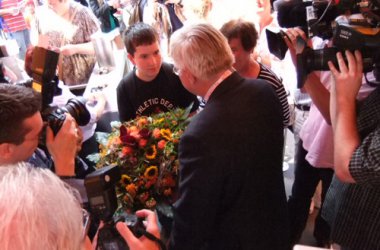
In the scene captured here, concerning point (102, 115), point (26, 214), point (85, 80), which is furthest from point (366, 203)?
point (85, 80)

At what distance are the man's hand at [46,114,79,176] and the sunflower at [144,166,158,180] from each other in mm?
306

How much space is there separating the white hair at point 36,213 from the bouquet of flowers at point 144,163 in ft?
1.60

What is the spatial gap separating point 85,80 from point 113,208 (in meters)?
2.10

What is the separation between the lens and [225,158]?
1.14 meters

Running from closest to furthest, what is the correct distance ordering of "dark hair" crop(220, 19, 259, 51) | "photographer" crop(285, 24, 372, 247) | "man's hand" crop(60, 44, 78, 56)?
"photographer" crop(285, 24, 372, 247)
"dark hair" crop(220, 19, 259, 51)
"man's hand" crop(60, 44, 78, 56)

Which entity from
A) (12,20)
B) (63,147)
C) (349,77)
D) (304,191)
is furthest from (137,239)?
(12,20)

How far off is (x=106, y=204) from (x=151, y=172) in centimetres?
42

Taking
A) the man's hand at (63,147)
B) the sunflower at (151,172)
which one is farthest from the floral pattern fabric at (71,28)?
the sunflower at (151,172)

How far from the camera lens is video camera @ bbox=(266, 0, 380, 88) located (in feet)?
3.43

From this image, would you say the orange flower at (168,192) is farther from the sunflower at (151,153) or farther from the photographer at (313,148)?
the photographer at (313,148)

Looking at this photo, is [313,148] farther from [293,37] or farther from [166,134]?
[166,134]

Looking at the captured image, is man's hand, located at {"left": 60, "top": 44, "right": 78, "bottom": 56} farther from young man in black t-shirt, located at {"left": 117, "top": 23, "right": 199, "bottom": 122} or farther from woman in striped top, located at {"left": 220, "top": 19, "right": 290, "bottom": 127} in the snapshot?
woman in striped top, located at {"left": 220, "top": 19, "right": 290, "bottom": 127}

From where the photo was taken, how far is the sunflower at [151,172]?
1311 millimetres

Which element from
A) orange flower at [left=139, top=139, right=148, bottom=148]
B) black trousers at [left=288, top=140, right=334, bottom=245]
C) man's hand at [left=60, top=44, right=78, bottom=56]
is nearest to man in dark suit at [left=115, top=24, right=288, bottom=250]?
orange flower at [left=139, top=139, right=148, bottom=148]
